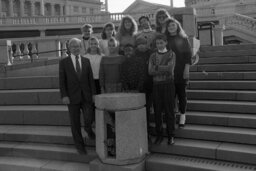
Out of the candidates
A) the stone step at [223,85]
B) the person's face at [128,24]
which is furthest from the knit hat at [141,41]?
the stone step at [223,85]

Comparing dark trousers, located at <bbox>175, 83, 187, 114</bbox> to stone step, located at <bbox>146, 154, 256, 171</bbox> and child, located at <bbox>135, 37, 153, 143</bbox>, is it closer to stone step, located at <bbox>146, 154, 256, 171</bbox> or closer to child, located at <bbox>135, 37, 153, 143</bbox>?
child, located at <bbox>135, 37, 153, 143</bbox>

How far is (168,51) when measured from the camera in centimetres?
538

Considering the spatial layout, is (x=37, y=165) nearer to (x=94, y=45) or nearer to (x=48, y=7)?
(x=94, y=45)

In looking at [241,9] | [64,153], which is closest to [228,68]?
[64,153]

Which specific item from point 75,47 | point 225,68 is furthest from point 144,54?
point 225,68

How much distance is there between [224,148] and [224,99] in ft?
5.13

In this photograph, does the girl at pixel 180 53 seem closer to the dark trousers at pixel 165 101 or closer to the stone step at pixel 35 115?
the dark trousers at pixel 165 101

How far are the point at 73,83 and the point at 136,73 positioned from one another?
1.07m

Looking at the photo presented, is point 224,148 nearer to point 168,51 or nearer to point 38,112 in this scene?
point 168,51

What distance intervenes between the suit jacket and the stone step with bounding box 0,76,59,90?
260 cm

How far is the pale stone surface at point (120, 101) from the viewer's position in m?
5.06

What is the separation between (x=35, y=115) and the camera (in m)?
7.07

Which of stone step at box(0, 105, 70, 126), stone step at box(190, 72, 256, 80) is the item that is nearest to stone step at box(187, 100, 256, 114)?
stone step at box(190, 72, 256, 80)

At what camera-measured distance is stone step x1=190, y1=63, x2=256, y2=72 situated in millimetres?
7592
